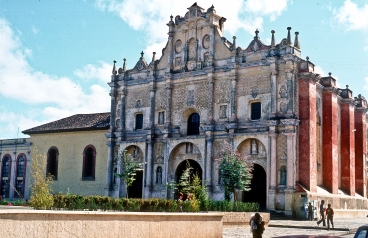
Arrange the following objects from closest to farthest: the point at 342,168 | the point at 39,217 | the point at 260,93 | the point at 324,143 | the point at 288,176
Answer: the point at 39,217 < the point at 288,176 < the point at 260,93 < the point at 324,143 < the point at 342,168

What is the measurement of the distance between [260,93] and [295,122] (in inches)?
141

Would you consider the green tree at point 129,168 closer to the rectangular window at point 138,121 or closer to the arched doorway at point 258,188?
the rectangular window at point 138,121

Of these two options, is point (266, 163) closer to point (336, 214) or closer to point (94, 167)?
point (336, 214)

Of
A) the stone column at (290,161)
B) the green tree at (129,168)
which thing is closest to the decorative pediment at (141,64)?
the green tree at (129,168)

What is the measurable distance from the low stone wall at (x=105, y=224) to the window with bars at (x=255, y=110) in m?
17.8

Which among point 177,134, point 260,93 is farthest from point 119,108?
point 260,93

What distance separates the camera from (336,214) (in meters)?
35.8

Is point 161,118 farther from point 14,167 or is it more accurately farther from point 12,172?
point 12,172

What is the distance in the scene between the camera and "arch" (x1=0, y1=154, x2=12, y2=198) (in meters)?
51.5

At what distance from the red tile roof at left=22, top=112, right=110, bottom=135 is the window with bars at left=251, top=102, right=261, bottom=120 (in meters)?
14.3

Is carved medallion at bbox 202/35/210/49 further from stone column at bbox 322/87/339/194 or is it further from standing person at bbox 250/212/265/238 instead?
standing person at bbox 250/212/265/238

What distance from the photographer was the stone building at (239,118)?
3372cm

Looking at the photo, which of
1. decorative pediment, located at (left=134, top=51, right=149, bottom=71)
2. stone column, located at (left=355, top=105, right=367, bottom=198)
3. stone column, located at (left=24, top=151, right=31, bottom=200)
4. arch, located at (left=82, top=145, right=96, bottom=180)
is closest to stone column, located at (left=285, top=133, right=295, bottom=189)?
stone column, located at (left=355, top=105, right=367, bottom=198)

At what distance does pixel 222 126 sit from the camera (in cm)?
3653
